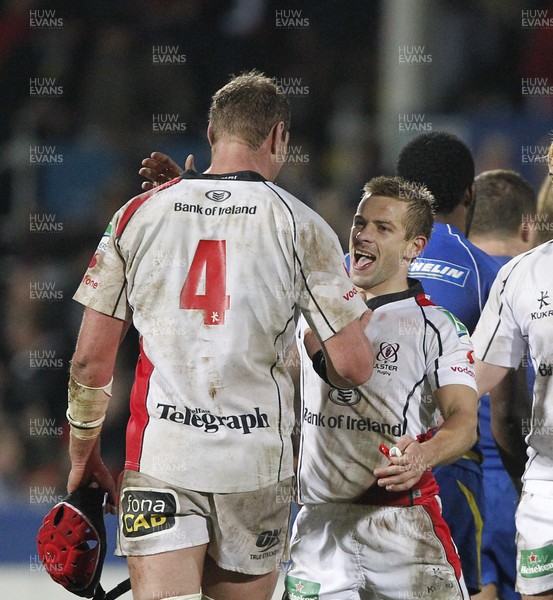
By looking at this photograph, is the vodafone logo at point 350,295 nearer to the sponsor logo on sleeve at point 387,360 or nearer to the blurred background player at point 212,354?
the blurred background player at point 212,354

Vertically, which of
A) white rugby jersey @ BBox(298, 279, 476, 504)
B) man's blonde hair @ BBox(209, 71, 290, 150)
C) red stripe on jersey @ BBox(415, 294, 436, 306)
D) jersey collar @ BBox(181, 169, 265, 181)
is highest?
man's blonde hair @ BBox(209, 71, 290, 150)

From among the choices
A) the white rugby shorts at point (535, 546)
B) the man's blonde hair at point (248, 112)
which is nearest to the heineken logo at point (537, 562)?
the white rugby shorts at point (535, 546)

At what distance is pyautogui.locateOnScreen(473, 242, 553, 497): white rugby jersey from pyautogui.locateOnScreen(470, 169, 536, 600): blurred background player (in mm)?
272

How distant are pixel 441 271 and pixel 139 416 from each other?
137 centimetres

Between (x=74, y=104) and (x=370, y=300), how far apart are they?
557 cm

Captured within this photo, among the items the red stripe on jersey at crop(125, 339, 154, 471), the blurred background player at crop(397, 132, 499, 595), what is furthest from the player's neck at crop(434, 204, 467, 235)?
the red stripe on jersey at crop(125, 339, 154, 471)

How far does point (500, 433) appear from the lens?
155 inches

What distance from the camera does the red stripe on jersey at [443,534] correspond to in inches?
132

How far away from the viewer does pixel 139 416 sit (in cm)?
300

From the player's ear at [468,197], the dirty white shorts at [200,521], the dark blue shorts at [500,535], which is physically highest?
the player's ear at [468,197]

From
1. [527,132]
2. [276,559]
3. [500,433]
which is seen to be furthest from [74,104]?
[276,559]

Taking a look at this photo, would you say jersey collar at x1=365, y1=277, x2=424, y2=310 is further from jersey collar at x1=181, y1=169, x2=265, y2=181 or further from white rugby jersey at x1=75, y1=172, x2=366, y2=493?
jersey collar at x1=181, y1=169, x2=265, y2=181

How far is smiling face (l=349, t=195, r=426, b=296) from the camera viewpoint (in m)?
3.46

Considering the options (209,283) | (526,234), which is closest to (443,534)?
(209,283)
